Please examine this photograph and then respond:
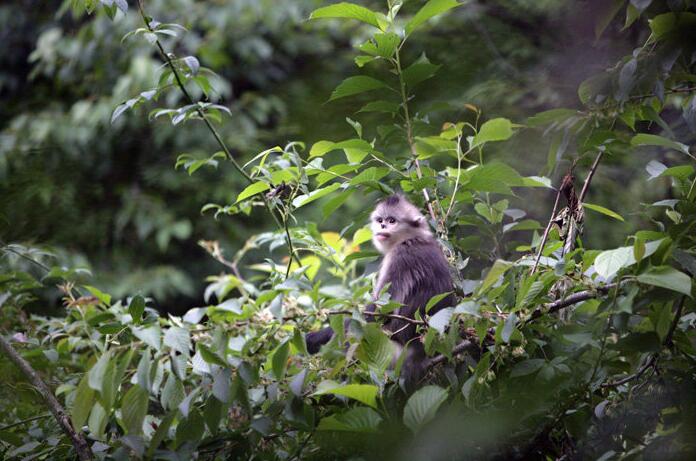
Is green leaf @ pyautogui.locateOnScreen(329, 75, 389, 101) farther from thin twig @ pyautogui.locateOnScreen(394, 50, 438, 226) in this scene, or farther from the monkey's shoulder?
the monkey's shoulder

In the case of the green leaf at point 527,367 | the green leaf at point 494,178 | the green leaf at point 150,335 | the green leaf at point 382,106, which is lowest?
the green leaf at point 527,367

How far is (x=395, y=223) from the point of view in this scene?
6.97ft

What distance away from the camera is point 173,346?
3.26 feet

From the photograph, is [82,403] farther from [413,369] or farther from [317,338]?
[317,338]

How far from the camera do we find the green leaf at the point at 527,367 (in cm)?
110

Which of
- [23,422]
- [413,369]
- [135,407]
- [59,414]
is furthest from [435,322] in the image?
[23,422]

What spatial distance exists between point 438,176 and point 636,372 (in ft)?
1.87

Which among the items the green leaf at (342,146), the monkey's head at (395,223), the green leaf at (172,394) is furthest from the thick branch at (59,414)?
the monkey's head at (395,223)

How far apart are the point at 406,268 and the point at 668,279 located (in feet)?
3.22

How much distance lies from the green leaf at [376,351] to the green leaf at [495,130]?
440mm

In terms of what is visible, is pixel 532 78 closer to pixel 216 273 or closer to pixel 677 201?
pixel 677 201

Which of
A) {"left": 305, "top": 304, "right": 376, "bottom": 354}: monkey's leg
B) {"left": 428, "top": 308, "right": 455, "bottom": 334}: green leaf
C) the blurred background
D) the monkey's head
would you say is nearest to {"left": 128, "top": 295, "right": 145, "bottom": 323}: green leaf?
{"left": 428, "top": 308, "right": 455, "bottom": 334}: green leaf

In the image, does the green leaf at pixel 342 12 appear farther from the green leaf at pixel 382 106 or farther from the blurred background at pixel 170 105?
the blurred background at pixel 170 105

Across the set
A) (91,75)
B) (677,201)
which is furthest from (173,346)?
(91,75)
